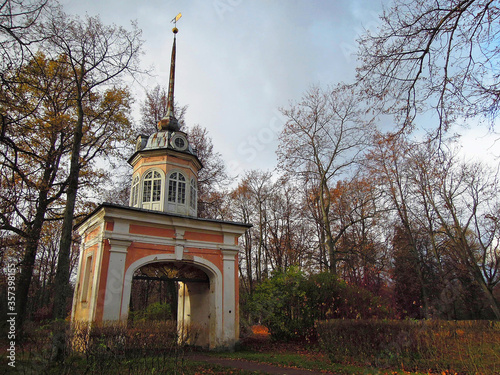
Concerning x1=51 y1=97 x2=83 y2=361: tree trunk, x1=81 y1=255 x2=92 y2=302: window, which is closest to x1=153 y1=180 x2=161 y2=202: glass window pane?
x1=81 y1=255 x2=92 y2=302: window

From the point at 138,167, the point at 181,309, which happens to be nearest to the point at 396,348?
the point at 181,309

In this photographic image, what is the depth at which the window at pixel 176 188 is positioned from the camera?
Answer: 47.1ft

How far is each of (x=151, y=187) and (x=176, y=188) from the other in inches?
41.8

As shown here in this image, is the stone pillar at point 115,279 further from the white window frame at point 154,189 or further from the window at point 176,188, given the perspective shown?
the window at point 176,188

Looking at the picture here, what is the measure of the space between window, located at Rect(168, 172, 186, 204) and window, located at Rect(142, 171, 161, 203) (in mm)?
467

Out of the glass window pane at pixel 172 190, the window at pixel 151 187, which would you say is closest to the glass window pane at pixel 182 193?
the glass window pane at pixel 172 190

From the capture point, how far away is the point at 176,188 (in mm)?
14445

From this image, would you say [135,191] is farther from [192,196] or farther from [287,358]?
[287,358]

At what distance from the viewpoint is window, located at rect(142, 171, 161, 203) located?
14.2 meters

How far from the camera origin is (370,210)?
21719 mm

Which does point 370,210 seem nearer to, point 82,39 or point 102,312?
point 102,312

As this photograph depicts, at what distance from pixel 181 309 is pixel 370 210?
13.4 m

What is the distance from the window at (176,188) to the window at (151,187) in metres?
0.47

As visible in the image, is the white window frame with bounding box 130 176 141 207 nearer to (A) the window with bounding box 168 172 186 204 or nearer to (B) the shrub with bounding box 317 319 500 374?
(A) the window with bounding box 168 172 186 204
